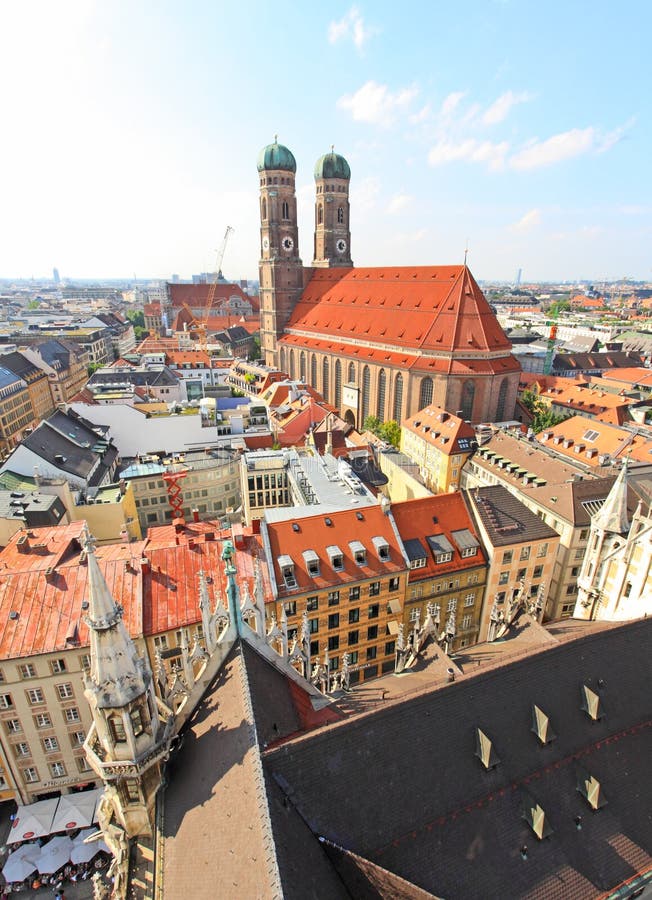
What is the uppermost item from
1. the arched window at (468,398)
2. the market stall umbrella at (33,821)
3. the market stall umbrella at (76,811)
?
the arched window at (468,398)

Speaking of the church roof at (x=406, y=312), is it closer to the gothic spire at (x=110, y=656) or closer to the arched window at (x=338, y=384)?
the arched window at (x=338, y=384)

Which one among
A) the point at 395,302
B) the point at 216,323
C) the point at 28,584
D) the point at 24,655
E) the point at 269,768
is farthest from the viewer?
the point at 216,323

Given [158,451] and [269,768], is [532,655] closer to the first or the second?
[269,768]

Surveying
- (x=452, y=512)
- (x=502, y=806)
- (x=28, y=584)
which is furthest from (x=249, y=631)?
(x=452, y=512)

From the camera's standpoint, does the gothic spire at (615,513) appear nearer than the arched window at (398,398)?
Yes

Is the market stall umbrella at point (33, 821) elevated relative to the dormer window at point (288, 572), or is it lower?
lower

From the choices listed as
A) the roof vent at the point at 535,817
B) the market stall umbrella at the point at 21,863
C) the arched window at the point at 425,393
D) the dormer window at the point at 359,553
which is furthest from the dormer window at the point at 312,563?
the arched window at the point at 425,393
